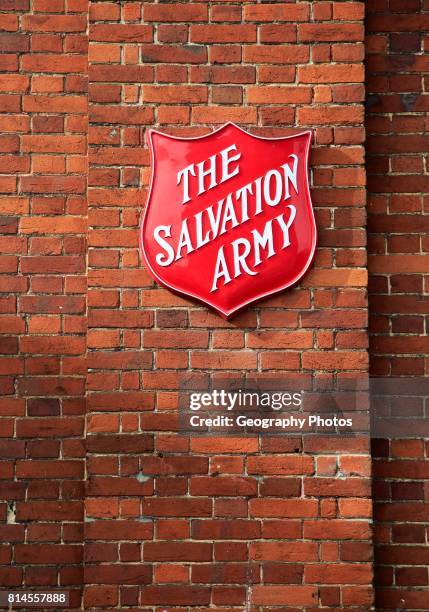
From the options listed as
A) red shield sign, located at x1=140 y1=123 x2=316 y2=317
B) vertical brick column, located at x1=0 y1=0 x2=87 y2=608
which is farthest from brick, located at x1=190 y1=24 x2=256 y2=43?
vertical brick column, located at x1=0 y1=0 x2=87 y2=608

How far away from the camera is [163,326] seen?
122 inches

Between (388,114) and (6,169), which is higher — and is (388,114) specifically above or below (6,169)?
above

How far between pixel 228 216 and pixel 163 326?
476 mm

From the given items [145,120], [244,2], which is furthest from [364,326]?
[244,2]

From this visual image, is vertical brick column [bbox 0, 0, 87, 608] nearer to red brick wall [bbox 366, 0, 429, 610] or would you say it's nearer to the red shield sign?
the red shield sign

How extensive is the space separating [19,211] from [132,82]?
0.66 m

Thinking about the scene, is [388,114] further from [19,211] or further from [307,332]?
[19,211]

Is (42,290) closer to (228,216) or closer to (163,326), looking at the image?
(163,326)

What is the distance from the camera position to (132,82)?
3.21 meters
